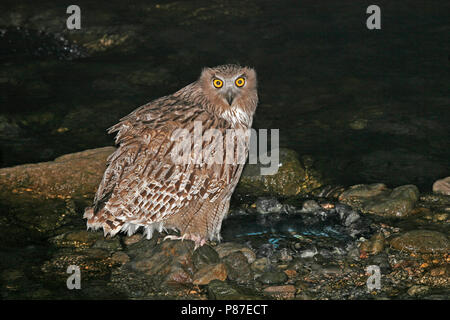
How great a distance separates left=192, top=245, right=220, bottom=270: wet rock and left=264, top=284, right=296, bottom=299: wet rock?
60 centimetres

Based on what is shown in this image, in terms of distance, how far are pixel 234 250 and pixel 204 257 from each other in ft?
1.02

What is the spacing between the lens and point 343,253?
6113mm

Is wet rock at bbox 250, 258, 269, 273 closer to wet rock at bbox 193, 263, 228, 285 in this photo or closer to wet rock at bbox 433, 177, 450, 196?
wet rock at bbox 193, 263, 228, 285

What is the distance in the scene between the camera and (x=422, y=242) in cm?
610

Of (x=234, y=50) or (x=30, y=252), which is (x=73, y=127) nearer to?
(x=30, y=252)

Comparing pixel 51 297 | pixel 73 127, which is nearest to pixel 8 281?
pixel 51 297

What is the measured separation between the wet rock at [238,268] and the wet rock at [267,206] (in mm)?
1181

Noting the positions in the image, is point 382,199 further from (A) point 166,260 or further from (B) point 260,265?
(A) point 166,260

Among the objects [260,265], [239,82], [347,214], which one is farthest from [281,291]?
[239,82]

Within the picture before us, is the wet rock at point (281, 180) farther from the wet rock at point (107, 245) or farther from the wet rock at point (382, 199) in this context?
the wet rock at point (107, 245)

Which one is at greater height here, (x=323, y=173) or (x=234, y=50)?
(x=234, y=50)

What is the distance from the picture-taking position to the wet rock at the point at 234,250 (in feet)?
19.7

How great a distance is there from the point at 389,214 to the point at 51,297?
3494 mm

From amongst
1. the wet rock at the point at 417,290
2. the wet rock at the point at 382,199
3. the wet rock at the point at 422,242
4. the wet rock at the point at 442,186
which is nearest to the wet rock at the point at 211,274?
the wet rock at the point at 417,290
